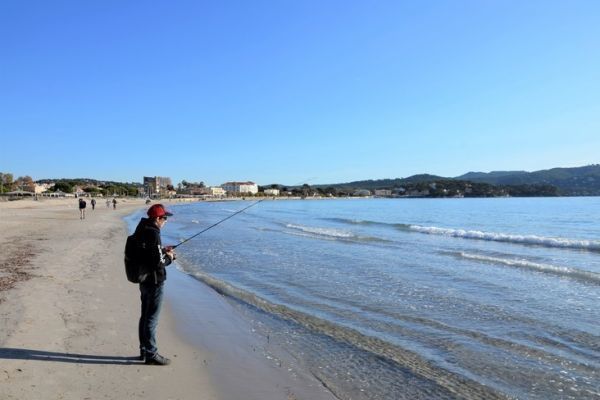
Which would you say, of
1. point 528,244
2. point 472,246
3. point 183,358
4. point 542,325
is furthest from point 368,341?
point 528,244

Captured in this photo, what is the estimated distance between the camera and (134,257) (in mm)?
5074

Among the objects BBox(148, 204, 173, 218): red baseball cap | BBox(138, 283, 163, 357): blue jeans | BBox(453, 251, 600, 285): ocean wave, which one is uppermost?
BBox(148, 204, 173, 218): red baseball cap

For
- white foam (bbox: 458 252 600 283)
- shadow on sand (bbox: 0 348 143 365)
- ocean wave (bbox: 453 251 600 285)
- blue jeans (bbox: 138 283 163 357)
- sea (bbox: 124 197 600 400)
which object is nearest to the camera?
shadow on sand (bbox: 0 348 143 365)

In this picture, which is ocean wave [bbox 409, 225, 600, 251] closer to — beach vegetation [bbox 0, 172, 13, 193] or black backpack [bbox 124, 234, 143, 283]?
black backpack [bbox 124, 234, 143, 283]

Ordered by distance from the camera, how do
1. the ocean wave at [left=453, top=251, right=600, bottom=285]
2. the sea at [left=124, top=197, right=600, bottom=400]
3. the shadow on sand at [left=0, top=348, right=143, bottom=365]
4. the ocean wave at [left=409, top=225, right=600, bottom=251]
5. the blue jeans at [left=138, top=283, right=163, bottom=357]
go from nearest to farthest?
the shadow on sand at [left=0, top=348, right=143, bottom=365] → the blue jeans at [left=138, top=283, right=163, bottom=357] → the sea at [left=124, top=197, right=600, bottom=400] → the ocean wave at [left=453, top=251, right=600, bottom=285] → the ocean wave at [left=409, top=225, right=600, bottom=251]

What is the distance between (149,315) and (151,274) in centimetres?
50

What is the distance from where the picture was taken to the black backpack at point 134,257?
5055mm

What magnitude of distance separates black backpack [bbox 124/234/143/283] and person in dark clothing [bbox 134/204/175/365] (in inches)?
1.3

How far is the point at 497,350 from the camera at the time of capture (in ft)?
21.2

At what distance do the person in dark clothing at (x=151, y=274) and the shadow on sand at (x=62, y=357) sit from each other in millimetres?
211

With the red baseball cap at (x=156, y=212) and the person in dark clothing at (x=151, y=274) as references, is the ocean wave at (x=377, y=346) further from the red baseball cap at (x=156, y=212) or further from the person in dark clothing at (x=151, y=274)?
the red baseball cap at (x=156, y=212)

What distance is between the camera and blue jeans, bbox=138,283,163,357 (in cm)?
518

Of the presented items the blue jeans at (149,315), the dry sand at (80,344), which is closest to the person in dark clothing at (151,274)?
the blue jeans at (149,315)

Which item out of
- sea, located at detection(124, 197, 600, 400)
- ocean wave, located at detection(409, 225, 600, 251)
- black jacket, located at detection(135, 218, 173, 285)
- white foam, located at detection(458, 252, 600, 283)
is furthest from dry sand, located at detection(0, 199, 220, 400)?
ocean wave, located at detection(409, 225, 600, 251)
